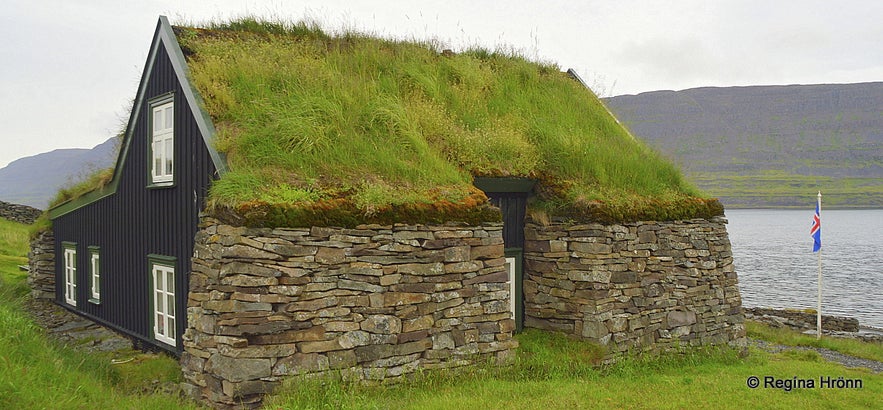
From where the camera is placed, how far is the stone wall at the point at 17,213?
101 feet

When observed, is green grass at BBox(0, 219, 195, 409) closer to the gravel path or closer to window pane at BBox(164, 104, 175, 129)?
window pane at BBox(164, 104, 175, 129)

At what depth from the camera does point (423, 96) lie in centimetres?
1258

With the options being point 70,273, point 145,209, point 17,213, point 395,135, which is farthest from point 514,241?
point 17,213

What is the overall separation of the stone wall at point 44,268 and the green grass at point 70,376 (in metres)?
5.39

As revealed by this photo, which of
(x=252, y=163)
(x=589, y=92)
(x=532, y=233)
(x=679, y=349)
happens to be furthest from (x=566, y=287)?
(x=589, y=92)

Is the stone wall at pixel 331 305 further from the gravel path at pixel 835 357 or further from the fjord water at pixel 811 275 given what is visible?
the fjord water at pixel 811 275

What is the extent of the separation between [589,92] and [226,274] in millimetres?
10760

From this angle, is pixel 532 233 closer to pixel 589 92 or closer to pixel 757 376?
pixel 757 376

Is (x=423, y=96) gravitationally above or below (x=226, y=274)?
above

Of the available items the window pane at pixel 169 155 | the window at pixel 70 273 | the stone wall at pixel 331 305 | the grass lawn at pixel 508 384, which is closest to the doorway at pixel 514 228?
the grass lawn at pixel 508 384

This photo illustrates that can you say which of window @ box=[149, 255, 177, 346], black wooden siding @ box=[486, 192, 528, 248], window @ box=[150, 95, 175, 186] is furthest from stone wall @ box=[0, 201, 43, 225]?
black wooden siding @ box=[486, 192, 528, 248]

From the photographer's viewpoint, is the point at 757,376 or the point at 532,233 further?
the point at 532,233

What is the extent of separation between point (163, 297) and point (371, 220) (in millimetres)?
4904

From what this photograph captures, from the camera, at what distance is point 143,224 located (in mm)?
12180
